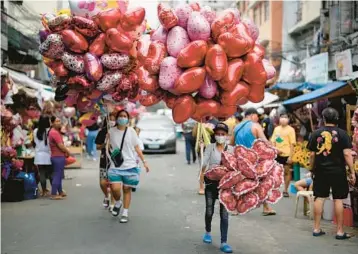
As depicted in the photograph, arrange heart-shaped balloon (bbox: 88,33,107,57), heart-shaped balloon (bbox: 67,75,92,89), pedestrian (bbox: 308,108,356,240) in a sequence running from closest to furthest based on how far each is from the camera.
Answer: heart-shaped balloon (bbox: 88,33,107,57)
heart-shaped balloon (bbox: 67,75,92,89)
pedestrian (bbox: 308,108,356,240)

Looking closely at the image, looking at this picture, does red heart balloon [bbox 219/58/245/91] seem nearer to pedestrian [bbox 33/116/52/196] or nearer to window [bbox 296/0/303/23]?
pedestrian [bbox 33/116/52/196]

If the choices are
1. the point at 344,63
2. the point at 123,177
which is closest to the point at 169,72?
the point at 123,177

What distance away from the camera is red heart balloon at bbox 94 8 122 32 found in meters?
5.88

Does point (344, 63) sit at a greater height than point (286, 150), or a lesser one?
greater

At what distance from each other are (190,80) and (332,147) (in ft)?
9.06

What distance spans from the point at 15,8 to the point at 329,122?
15.8 meters

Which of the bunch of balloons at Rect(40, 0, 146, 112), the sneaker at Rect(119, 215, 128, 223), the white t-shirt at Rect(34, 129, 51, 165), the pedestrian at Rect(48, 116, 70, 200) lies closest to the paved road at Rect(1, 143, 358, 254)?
the sneaker at Rect(119, 215, 128, 223)

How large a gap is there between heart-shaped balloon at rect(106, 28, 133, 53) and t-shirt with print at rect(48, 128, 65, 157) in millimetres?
4570

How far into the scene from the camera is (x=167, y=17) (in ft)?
17.3

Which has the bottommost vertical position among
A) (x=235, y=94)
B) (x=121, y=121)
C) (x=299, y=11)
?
(x=121, y=121)

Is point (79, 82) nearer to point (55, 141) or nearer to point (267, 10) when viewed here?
point (55, 141)

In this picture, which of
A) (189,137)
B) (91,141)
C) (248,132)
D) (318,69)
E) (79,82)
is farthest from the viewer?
(91,141)

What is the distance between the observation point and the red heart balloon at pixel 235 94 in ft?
17.3

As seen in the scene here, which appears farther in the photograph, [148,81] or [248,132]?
[248,132]
